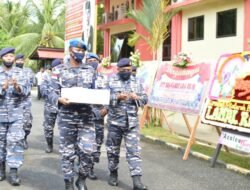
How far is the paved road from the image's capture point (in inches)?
242

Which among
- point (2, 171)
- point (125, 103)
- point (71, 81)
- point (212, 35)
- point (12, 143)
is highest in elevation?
point (212, 35)

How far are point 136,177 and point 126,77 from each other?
1.29m

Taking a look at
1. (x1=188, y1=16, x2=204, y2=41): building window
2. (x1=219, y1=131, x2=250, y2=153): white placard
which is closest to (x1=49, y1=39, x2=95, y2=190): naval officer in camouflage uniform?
(x1=219, y1=131, x2=250, y2=153): white placard

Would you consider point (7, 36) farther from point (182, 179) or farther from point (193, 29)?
point (182, 179)

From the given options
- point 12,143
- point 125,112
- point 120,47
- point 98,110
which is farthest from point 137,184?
point 120,47

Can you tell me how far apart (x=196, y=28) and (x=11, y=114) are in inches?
624

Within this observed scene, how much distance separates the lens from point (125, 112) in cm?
603

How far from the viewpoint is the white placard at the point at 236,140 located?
669 centimetres

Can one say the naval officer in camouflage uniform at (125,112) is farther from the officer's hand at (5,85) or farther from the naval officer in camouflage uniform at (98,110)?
the officer's hand at (5,85)

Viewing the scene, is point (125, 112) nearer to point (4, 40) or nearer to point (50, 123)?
point (50, 123)

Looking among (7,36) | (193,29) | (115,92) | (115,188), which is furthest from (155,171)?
(7,36)

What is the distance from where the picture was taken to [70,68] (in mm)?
5363

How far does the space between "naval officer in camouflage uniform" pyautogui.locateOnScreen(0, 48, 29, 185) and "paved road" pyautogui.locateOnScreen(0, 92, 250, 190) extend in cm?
33

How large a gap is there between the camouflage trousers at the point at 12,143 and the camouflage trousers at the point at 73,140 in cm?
119
